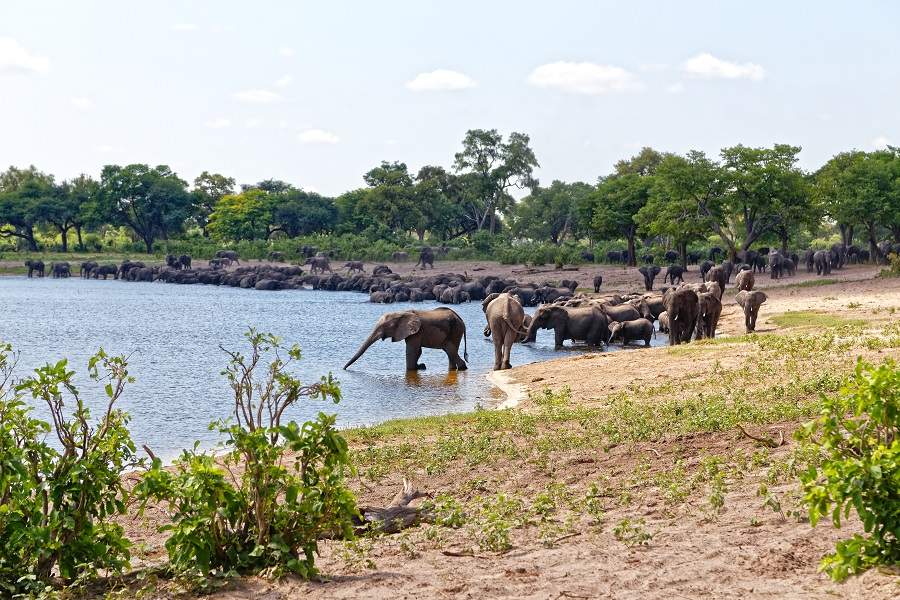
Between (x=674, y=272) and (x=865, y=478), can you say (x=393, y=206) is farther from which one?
(x=865, y=478)

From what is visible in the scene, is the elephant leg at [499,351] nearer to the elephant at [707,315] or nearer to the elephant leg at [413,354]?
the elephant leg at [413,354]

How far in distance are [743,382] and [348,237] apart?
73.3 meters

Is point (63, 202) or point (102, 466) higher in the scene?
point (63, 202)

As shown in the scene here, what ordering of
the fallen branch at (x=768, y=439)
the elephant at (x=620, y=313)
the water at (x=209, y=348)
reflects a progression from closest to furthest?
the fallen branch at (x=768, y=439), the water at (x=209, y=348), the elephant at (x=620, y=313)

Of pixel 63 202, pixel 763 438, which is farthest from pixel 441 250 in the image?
pixel 763 438

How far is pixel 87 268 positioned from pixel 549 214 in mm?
45666

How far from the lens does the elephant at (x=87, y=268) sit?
7975 cm

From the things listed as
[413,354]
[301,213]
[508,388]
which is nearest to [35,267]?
[301,213]

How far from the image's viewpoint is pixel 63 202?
92625 mm

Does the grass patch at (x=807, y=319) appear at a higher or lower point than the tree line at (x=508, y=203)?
lower

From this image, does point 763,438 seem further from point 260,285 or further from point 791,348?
point 260,285

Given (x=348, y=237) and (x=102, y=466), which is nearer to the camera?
(x=102, y=466)

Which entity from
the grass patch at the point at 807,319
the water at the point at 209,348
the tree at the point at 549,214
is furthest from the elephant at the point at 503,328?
the tree at the point at 549,214

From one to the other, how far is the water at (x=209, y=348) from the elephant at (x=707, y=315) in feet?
10.3
